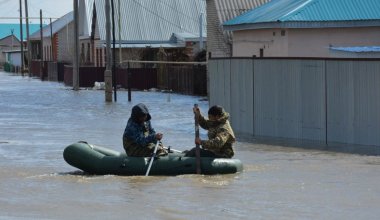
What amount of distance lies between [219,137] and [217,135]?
6cm

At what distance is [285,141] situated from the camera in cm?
2319

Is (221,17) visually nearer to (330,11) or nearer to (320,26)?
(330,11)

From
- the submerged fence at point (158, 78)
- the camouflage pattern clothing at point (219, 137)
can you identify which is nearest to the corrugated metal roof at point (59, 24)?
the submerged fence at point (158, 78)

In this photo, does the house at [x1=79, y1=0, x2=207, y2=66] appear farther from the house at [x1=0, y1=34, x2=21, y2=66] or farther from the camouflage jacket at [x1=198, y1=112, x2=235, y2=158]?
the house at [x1=0, y1=34, x2=21, y2=66]

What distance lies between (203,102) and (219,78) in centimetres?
1391

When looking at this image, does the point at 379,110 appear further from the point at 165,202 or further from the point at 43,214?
the point at 43,214

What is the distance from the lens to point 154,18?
6500 cm

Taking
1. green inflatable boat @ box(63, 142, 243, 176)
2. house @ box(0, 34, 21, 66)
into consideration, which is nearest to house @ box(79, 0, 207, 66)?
green inflatable boat @ box(63, 142, 243, 176)

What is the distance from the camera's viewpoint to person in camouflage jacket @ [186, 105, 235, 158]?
16.2 meters

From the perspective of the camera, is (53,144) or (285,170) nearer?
(285,170)

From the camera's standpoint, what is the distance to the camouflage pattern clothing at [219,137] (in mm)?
16172

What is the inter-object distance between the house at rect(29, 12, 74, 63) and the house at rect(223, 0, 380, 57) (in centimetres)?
4899

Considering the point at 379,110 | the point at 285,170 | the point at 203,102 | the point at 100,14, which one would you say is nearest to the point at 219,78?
the point at 379,110

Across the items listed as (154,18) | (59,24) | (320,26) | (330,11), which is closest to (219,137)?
(320,26)
